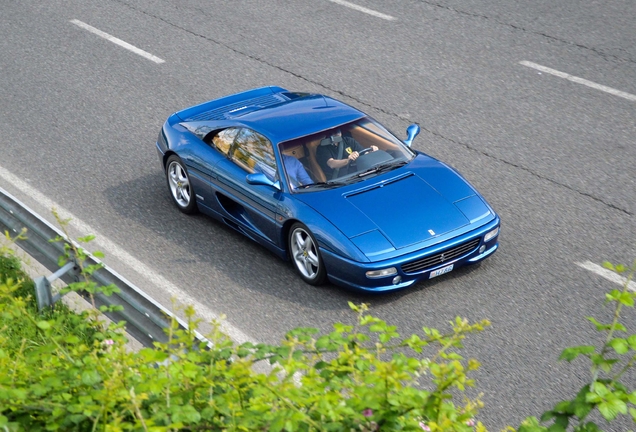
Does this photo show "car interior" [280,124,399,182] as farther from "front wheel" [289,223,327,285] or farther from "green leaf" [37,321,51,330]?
"green leaf" [37,321,51,330]

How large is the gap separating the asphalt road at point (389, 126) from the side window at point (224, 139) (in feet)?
2.79

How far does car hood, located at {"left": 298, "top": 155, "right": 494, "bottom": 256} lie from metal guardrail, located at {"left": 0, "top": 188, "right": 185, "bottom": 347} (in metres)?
2.08

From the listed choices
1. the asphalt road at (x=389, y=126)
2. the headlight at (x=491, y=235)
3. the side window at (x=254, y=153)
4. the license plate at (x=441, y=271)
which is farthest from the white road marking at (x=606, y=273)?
the side window at (x=254, y=153)

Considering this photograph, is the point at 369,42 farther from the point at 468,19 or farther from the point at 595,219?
the point at 595,219

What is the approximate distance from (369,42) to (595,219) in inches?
239

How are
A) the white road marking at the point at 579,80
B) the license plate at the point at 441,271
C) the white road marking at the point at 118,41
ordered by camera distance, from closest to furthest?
the license plate at the point at 441,271 → the white road marking at the point at 579,80 → the white road marking at the point at 118,41

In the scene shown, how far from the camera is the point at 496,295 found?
25.6ft

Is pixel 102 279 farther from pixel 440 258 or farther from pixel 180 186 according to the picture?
pixel 180 186

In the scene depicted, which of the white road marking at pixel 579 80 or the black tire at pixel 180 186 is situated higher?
the white road marking at pixel 579 80

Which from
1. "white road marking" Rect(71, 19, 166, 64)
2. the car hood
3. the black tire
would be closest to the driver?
the car hood

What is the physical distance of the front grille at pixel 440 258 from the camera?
7.61m

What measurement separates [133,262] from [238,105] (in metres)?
2.20

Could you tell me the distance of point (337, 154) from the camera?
853cm

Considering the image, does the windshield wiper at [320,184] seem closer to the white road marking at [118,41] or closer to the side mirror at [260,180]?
the side mirror at [260,180]
